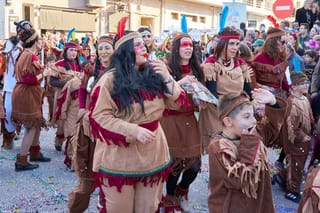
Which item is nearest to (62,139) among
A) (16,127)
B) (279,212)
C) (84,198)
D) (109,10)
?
(16,127)

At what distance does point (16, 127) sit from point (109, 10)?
19633 millimetres

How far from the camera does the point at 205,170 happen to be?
19.8ft

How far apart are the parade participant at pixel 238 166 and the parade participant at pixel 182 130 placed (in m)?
1.38

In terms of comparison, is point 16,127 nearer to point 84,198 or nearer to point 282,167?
point 84,198

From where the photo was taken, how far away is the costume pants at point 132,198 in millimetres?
3115

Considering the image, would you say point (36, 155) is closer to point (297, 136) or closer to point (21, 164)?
point (21, 164)

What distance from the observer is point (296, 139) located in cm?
488

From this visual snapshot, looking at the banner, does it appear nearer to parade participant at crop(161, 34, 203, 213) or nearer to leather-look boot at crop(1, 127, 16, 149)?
parade participant at crop(161, 34, 203, 213)


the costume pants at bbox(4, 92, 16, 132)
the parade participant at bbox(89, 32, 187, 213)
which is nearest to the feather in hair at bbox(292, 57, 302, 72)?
the parade participant at bbox(89, 32, 187, 213)

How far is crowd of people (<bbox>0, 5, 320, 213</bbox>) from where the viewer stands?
108 inches

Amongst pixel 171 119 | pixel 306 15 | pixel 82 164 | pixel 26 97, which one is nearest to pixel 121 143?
pixel 82 164

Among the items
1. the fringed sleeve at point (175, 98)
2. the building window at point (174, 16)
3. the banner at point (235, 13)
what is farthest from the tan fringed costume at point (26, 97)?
the building window at point (174, 16)

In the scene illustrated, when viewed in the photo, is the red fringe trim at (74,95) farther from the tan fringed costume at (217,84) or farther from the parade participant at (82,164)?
the tan fringed costume at (217,84)

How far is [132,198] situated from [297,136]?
8.08 ft
